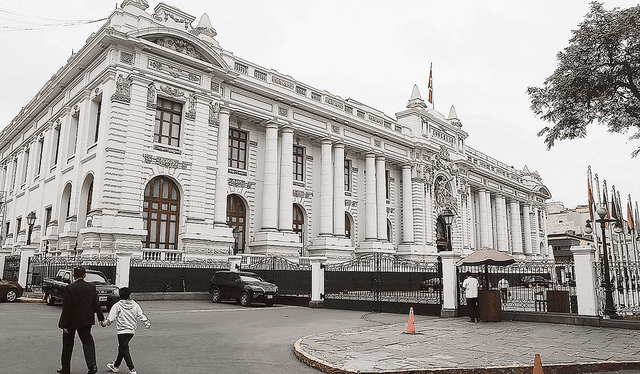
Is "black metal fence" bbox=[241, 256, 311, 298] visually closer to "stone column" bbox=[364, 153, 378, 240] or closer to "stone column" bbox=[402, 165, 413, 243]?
"stone column" bbox=[364, 153, 378, 240]

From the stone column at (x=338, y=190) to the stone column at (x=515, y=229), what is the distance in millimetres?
37929

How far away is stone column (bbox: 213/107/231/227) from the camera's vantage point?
1118 inches

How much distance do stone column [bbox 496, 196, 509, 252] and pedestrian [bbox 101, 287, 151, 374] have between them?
59229mm

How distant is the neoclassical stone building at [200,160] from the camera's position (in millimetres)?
24797

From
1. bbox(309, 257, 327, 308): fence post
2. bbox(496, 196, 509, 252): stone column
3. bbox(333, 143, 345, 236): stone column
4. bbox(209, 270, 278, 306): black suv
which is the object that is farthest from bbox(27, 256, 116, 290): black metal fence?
bbox(496, 196, 509, 252): stone column

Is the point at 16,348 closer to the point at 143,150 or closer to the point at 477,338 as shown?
the point at 477,338

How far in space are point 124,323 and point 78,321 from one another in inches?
24.3

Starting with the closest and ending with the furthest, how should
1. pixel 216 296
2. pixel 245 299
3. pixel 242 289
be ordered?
pixel 245 299 < pixel 242 289 < pixel 216 296

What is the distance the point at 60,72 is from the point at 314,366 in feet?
99.8

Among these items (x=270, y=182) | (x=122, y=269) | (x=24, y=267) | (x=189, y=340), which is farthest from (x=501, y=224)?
(x=189, y=340)

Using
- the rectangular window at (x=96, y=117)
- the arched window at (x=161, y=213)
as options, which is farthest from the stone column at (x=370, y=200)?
the rectangular window at (x=96, y=117)

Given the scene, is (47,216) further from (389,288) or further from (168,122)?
(389,288)

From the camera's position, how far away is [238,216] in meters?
31.9

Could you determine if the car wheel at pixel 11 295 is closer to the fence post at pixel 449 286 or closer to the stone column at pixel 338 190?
the fence post at pixel 449 286
